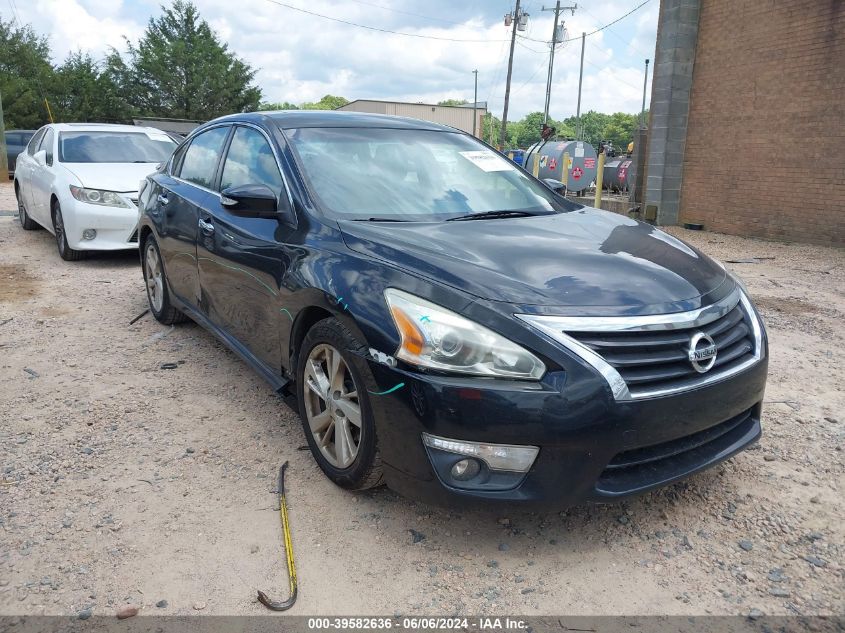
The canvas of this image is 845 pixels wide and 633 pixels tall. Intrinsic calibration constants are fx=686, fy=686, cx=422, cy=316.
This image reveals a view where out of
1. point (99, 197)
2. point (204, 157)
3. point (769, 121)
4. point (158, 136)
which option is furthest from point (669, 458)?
point (769, 121)

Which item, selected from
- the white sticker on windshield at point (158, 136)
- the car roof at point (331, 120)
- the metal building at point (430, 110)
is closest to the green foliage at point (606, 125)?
the metal building at point (430, 110)

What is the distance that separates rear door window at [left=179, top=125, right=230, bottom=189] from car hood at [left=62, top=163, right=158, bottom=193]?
308 centimetres

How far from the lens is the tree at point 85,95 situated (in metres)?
37.2

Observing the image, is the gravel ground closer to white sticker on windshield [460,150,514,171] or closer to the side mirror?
the side mirror

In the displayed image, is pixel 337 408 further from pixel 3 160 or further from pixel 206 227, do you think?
pixel 3 160

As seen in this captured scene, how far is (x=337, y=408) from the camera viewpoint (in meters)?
2.84

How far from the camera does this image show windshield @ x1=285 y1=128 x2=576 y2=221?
331 centimetres

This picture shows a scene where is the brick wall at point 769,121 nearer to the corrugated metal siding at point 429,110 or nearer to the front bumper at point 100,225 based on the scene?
the front bumper at point 100,225

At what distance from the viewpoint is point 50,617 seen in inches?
88.1

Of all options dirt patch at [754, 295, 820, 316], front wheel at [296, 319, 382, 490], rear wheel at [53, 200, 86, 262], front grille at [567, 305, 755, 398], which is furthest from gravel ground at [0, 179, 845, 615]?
rear wheel at [53, 200, 86, 262]

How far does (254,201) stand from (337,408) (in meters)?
1.08

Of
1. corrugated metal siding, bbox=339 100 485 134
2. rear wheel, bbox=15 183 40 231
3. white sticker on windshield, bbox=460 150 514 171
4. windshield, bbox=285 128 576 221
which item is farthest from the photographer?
corrugated metal siding, bbox=339 100 485 134

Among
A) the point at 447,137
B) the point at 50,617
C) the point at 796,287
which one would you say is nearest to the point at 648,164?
the point at 796,287

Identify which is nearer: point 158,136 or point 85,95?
point 158,136
